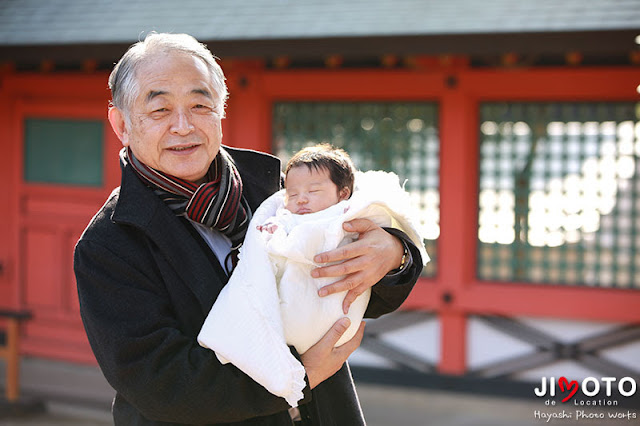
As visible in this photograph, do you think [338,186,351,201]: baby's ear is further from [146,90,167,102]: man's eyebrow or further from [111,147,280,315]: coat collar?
[146,90,167,102]: man's eyebrow

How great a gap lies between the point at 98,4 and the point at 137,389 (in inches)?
208

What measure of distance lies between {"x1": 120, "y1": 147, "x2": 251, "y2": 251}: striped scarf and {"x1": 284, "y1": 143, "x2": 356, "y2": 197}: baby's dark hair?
0.22 meters

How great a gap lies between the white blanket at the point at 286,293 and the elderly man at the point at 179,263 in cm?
4

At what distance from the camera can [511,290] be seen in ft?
16.7

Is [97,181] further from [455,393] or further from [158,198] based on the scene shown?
[158,198]

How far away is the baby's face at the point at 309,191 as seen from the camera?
1893 mm

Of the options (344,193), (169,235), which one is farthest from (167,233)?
(344,193)

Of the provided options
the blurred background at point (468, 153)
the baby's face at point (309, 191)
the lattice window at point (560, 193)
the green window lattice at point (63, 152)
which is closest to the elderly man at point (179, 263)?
the baby's face at point (309, 191)

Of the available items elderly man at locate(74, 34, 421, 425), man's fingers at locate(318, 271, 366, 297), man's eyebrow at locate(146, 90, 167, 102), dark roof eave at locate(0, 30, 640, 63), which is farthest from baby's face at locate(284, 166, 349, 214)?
dark roof eave at locate(0, 30, 640, 63)

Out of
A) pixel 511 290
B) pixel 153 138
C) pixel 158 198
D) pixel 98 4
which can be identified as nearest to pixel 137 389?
pixel 158 198

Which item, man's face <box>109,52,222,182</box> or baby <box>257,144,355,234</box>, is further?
baby <box>257,144,355,234</box>

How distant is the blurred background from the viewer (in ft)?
15.9

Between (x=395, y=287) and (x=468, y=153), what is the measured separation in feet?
11.5

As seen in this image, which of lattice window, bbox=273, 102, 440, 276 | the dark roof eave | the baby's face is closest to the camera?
the baby's face
